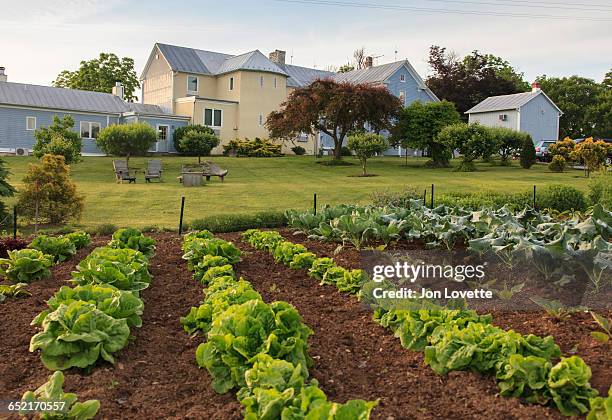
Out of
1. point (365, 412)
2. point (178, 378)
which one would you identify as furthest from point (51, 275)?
point (365, 412)

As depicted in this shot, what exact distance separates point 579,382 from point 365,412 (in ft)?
4.45

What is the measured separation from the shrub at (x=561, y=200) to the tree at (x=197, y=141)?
24395 millimetres

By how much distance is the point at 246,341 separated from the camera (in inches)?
143

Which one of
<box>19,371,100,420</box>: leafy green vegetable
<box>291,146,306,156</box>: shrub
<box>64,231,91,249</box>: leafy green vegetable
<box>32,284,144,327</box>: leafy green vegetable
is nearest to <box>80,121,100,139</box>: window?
<box>291,146,306,156</box>: shrub

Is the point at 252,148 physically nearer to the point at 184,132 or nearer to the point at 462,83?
the point at 184,132

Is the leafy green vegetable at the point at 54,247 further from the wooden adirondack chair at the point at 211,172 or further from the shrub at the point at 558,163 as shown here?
the shrub at the point at 558,163

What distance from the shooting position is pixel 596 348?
3.97 metres

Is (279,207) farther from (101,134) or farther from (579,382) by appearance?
(101,134)

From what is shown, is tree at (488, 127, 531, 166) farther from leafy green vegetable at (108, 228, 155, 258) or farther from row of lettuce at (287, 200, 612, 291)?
leafy green vegetable at (108, 228, 155, 258)

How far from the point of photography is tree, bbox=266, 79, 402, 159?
98.6 feet

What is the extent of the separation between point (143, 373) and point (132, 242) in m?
3.71

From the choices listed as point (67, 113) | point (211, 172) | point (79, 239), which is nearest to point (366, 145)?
point (211, 172)

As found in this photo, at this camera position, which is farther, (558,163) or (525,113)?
(525,113)

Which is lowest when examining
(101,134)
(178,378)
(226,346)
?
(178,378)
